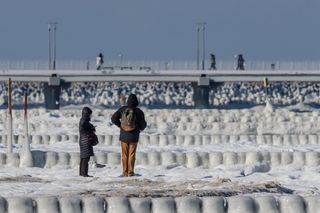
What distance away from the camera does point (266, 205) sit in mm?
18391

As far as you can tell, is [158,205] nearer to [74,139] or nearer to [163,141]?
[163,141]

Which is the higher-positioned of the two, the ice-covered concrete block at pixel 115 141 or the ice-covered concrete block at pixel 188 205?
the ice-covered concrete block at pixel 115 141

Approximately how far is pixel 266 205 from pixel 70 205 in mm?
2535

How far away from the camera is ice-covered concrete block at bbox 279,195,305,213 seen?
60.4ft

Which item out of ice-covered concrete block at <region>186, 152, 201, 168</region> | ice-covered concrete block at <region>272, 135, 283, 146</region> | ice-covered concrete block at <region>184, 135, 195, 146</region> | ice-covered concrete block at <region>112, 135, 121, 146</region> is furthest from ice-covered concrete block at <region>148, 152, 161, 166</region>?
ice-covered concrete block at <region>272, 135, 283, 146</region>

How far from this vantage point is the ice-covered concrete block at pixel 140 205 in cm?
1830

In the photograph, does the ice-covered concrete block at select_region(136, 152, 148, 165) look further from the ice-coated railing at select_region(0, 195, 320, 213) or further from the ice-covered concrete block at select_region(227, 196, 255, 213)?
the ice-covered concrete block at select_region(227, 196, 255, 213)

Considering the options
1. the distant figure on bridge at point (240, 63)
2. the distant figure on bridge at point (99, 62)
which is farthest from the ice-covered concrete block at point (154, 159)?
the distant figure on bridge at point (240, 63)

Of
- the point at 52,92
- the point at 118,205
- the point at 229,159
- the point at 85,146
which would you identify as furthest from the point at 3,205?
the point at 52,92

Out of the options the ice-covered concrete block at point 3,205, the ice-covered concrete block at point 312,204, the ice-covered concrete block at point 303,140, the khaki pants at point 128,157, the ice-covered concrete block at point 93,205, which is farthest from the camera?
the ice-covered concrete block at point 303,140

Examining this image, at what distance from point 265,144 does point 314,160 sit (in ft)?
25.0

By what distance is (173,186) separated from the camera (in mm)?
22250

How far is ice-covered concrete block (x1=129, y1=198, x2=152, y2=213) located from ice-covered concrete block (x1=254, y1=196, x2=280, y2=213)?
1.39m

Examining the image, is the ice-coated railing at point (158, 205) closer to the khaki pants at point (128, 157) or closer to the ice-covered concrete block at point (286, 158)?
the khaki pants at point (128, 157)
